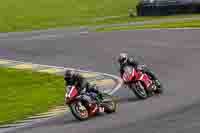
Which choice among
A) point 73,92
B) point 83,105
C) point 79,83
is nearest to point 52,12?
point 79,83

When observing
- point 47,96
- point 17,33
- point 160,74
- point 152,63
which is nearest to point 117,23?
point 17,33

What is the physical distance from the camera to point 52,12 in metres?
54.3

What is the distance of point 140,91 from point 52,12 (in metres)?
35.3

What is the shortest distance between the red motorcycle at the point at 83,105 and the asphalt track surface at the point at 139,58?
0.24 metres

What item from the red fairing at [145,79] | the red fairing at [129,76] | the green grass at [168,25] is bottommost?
the green grass at [168,25]

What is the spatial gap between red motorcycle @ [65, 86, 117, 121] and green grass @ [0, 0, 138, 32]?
94.9 feet

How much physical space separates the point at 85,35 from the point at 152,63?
11.4 m

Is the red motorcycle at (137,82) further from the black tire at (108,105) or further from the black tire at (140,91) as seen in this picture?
the black tire at (108,105)

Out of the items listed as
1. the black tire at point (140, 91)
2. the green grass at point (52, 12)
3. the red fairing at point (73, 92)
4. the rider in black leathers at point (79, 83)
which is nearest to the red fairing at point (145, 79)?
the black tire at point (140, 91)

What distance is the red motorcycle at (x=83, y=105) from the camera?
54.7 ft

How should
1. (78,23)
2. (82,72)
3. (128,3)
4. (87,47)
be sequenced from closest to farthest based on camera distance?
(82,72), (87,47), (78,23), (128,3)

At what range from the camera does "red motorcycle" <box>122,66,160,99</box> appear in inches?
771

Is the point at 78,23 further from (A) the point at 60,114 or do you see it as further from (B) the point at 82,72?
(A) the point at 60,114

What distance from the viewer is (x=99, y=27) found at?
43.3 metres
